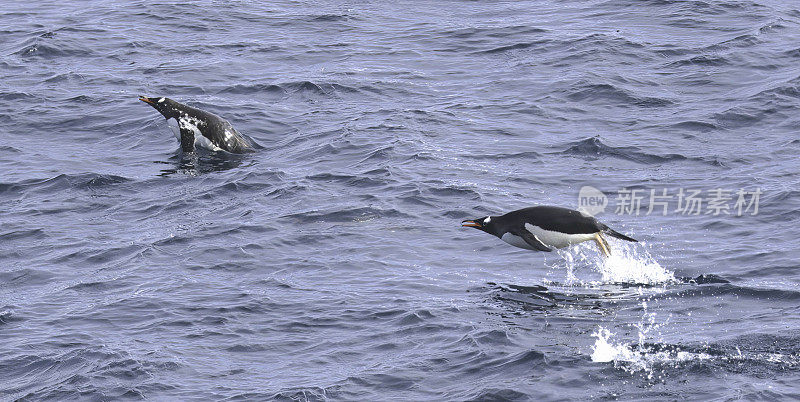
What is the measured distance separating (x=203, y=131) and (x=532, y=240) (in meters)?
8.01

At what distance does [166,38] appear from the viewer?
Answer: 2928 cm

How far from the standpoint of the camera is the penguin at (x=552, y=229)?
15727 mm

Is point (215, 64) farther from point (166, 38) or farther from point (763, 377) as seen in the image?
point (763, 377)

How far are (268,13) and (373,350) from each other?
63.5 ft

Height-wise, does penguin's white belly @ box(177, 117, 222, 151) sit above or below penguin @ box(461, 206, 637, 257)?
below

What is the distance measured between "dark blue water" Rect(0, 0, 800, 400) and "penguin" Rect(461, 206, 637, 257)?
452mm

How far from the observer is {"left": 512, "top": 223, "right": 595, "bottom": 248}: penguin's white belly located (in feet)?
51.5

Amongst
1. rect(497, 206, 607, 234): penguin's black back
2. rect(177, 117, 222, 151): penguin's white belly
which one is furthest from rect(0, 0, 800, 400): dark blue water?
rect(497, 206, 607, 234): penguin's black back

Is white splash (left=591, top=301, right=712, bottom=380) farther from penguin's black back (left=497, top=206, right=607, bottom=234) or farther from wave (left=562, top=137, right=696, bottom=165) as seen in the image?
wave (left=562, top=137, right=696, bottom=165)

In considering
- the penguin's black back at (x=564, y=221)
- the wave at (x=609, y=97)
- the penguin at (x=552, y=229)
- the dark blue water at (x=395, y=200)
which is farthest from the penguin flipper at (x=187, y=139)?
the penguin's black back at (x=564, y=221)

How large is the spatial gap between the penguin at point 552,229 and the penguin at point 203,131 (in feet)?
22.5

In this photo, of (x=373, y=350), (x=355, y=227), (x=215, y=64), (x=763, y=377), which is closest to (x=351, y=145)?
(x=355, y=227)

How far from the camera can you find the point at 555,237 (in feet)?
51.5

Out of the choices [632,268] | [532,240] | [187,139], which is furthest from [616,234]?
[187,139]
